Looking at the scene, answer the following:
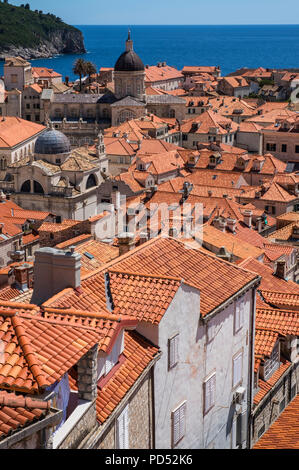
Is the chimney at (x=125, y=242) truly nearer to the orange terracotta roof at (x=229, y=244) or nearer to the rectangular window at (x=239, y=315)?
the rectangular window at (x=239, y=315)

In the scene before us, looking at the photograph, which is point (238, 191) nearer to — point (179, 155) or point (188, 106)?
point (179, 155)

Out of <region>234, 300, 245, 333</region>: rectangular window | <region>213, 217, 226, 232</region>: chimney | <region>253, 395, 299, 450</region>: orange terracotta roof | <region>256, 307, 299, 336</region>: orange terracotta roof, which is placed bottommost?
<region>253, 395, 299, 450</region>: orange terracotta roof

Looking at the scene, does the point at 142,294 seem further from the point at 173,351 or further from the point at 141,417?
the point at 141,417

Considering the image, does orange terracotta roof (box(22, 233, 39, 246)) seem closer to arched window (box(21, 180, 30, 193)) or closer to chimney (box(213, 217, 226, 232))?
chimney (box(213, 217, 226, 232))

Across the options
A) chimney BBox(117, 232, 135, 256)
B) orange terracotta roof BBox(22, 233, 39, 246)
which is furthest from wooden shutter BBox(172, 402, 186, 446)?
orange terracotta roof BBox(22, 233, 39, 246)

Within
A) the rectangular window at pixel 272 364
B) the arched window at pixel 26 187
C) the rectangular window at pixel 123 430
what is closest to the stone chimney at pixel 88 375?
the rectangular window at pixel 123 430

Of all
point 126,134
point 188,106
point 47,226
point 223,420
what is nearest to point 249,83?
point 188,106

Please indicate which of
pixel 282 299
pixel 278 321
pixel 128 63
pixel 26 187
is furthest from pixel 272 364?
pixel 128 63
